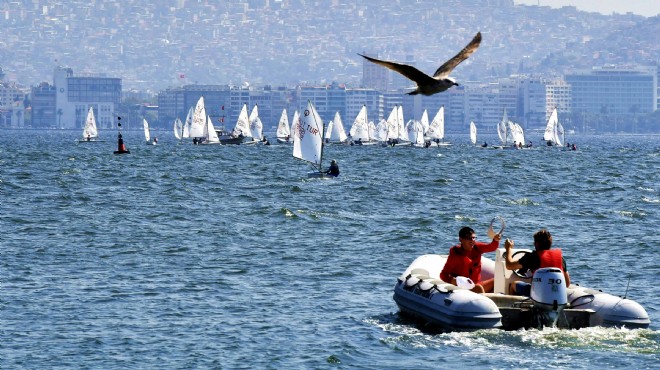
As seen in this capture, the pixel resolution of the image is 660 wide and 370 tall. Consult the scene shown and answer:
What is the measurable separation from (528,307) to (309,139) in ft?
167

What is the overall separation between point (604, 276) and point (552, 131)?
13835cm

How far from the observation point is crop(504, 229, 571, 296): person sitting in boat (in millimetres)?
25844

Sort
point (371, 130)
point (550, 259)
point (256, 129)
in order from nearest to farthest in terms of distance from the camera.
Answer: point (550, 259), point (371, 130), point (256, 129)

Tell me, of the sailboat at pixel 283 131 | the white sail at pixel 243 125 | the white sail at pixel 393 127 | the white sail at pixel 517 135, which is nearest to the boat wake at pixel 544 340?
the white sail at pixel 393 127

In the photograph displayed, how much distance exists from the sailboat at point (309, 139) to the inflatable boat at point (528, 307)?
49.5 metres

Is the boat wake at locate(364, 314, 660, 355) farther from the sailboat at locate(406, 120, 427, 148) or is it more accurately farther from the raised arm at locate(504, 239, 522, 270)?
the sailboat at locate(406, 120, 427, 148)

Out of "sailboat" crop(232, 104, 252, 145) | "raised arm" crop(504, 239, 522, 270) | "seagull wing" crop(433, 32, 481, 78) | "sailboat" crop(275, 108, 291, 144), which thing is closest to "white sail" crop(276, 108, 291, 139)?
"sailboat" crop(275, 108, 291, 144)

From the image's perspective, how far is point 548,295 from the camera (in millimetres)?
25297

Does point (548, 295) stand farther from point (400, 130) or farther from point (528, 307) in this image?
point (400, 130)

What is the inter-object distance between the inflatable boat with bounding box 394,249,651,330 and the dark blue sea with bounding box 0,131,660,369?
262 millimetres

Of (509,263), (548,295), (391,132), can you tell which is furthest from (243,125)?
(548,295)

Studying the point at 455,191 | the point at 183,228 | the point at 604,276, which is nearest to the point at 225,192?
the point at 455,191

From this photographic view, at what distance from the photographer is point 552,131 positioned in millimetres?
171750

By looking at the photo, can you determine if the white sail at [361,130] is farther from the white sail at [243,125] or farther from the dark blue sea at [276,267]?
the dark blue sea at [276,267]
